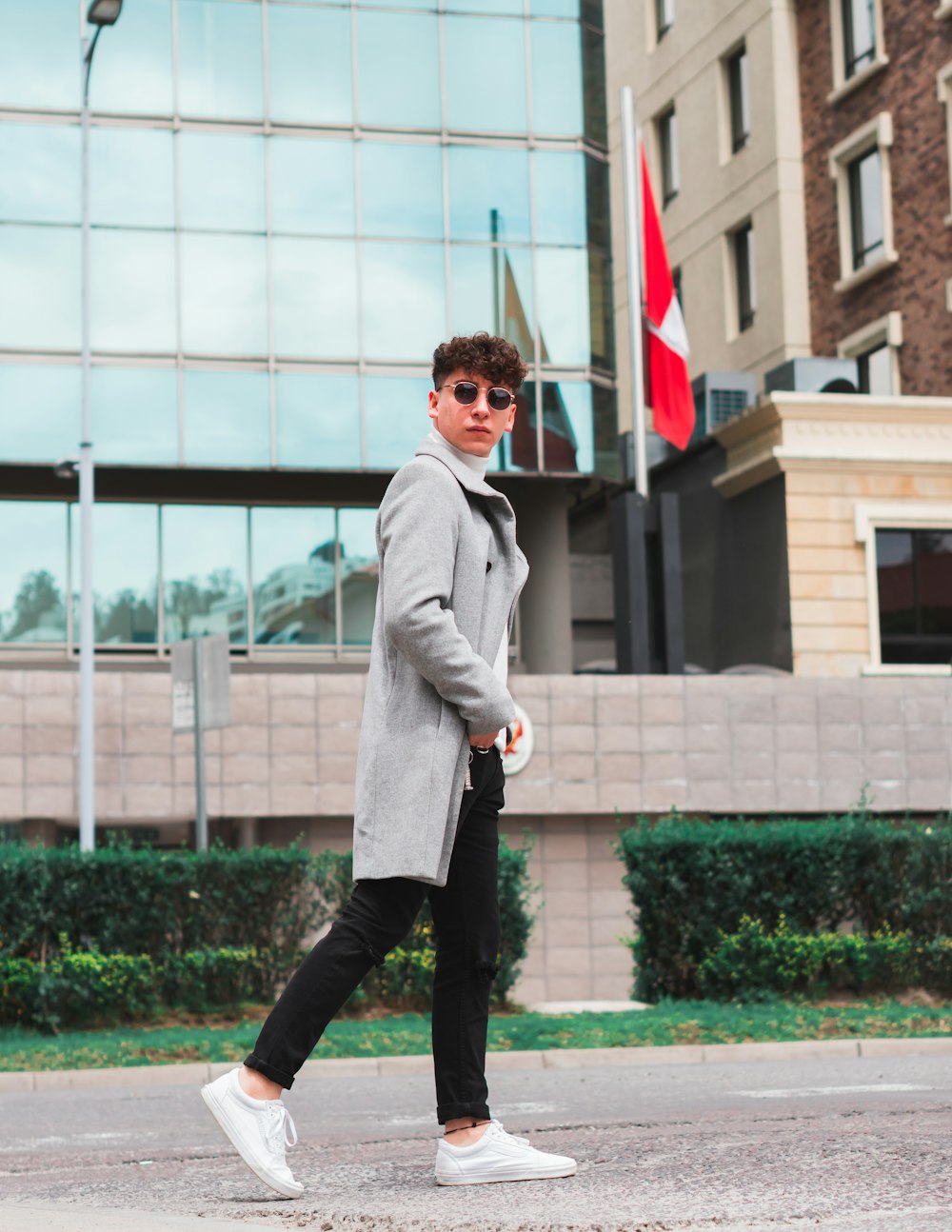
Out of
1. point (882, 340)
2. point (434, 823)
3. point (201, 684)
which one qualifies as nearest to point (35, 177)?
point (201, 684)

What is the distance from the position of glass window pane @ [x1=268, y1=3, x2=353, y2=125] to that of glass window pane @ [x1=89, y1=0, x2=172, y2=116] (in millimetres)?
1435

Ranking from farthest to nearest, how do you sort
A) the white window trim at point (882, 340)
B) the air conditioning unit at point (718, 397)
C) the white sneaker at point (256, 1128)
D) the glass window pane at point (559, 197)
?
the white window trim at point (882, 340), the air conditioning unit at point (718, 397), the glass window pane at point (559, 197), the white sneaker at point (256, 1128)

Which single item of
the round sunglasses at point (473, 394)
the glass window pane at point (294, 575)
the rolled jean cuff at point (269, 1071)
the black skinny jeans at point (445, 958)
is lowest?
the rolled jean cuff at point (269, 1071)

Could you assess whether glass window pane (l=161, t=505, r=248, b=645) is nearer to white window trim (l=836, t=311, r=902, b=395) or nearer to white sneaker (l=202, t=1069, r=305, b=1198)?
white window trim (l=836, t=311, r=902, b=395)

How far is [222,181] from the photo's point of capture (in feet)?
83.0

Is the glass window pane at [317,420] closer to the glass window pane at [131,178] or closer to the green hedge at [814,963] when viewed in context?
the glass window pane at [131,178]

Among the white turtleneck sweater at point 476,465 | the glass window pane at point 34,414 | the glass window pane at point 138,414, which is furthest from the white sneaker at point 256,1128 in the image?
the glass window pane at point 138,414

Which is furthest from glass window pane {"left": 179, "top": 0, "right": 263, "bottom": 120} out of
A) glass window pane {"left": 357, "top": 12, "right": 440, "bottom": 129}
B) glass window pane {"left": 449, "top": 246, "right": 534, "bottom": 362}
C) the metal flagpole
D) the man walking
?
the man walking

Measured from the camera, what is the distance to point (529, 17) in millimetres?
26547

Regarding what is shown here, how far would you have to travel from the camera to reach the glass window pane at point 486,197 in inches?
1024

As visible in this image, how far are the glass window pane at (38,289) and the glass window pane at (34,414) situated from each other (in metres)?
0.37

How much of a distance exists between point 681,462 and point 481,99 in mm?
6188

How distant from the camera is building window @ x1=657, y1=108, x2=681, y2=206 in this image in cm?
3419

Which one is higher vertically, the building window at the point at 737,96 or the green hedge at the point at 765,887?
the building window at the point at 737,96
